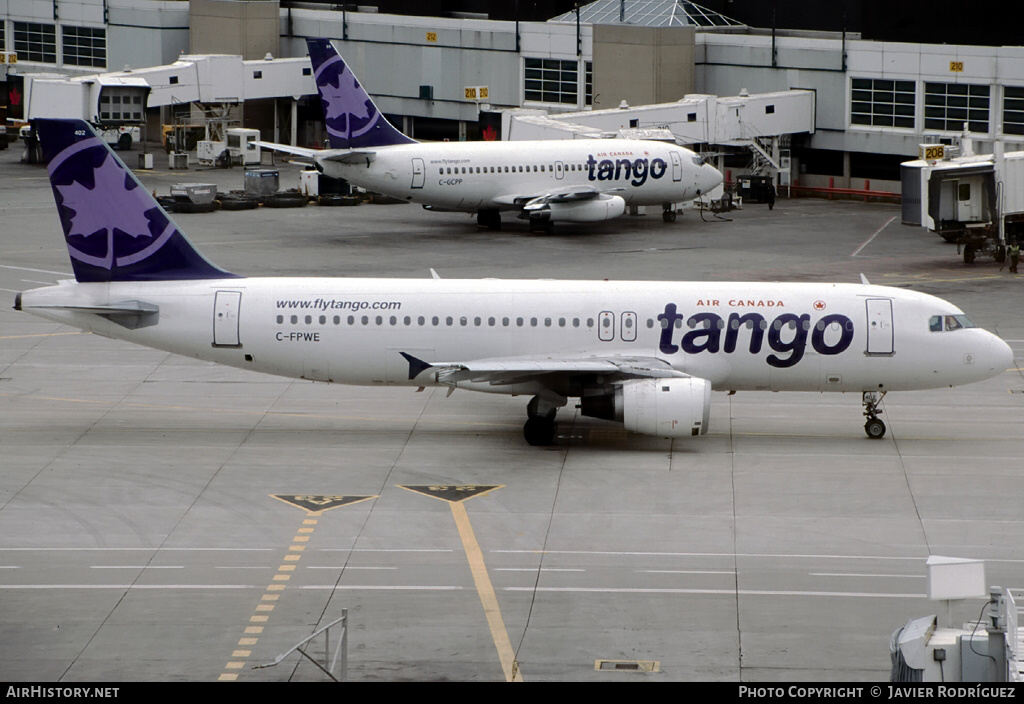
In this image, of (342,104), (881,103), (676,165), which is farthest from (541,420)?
(881,103)

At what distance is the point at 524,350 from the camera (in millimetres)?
40656

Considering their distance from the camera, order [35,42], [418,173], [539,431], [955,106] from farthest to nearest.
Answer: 1. [35,42]
2. [955,106]
3. [418,173]
4. [539,431]

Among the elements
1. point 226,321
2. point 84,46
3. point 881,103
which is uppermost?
point 84,46

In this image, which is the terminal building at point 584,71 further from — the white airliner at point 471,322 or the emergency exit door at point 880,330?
the white airliner at point 471,322

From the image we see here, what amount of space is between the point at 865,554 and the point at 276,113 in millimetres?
91201

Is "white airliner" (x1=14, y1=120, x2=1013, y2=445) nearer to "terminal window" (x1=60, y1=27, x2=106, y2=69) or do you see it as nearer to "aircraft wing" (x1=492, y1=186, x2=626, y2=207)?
"aircraft wing" (x1=492, y1=186, x2=626, y2=207)

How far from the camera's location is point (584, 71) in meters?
104

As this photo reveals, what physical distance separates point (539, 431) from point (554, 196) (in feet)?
132

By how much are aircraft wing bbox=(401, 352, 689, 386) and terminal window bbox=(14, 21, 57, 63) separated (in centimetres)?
9579

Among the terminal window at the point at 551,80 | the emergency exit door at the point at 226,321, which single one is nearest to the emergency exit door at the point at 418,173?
the terminal window at the point at 551,80

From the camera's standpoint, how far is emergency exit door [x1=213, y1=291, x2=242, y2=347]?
40062mm

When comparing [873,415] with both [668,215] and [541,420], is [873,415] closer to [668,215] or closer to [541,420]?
[541,420]

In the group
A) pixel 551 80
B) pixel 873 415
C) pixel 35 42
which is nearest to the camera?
pixel 873 415

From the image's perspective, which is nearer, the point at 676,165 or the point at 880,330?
the point at 880,330
